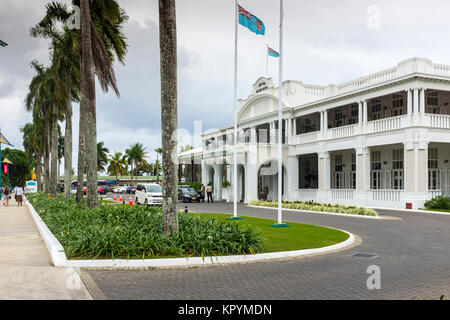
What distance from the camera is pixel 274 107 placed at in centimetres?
3981

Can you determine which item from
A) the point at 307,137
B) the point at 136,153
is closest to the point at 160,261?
the point at 307,137

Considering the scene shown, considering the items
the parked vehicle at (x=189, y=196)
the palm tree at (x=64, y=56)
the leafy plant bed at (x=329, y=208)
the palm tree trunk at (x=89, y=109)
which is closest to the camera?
the palm tree trunk at (x=89, y=109)

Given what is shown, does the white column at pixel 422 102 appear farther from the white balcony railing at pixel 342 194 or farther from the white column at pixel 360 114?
the white balcony railing at pixel 342 194

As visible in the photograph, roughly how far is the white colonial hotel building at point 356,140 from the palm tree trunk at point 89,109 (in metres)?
18.6

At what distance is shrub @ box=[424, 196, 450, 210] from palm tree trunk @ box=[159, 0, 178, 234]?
777 inches

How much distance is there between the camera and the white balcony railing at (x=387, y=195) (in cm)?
2722

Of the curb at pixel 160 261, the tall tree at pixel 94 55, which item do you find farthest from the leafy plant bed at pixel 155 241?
the tall tree at pixel 94 55

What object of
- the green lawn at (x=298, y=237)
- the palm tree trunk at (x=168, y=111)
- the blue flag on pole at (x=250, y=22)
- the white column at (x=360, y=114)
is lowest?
the green lawn at (x=298, y=237)

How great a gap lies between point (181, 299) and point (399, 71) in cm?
2536

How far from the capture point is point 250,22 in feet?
61.0

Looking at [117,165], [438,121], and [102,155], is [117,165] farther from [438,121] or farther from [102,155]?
[438,121]

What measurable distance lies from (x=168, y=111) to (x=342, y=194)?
23.7 meters
